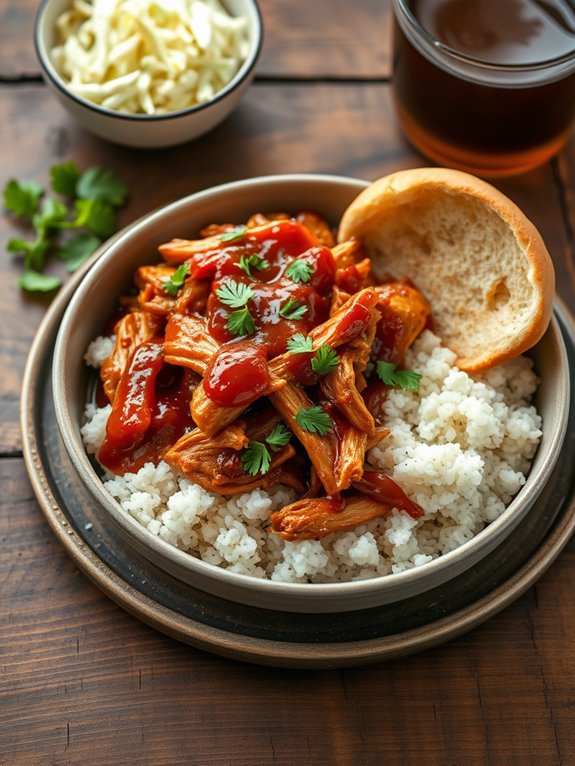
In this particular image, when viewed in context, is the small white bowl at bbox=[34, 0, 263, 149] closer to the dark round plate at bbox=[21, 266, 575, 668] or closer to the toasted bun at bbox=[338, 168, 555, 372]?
the toasted bun at bbox=[338, 168, 555, 372]

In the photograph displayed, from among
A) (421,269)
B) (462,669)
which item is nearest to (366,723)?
(462,669)

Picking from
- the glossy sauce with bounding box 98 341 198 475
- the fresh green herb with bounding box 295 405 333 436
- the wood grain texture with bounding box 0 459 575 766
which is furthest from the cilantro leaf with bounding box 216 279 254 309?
the wood grain texture with bounding box 0 459 575 766

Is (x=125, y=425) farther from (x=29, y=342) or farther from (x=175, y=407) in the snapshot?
(x=29, y=342)

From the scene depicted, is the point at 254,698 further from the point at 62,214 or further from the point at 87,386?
the point at 62,214

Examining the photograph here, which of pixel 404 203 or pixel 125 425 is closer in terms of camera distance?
pixel 125 425

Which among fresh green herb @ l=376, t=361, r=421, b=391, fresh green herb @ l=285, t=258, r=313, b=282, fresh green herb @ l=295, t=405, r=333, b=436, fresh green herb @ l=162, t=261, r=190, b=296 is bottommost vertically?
fresh green herb @ l=376, t=361, r=421, b=391

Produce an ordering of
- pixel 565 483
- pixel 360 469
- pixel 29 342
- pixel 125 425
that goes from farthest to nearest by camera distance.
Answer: pixel 29 342, pixel 565 483, pixel 125 425, pixel 360 469

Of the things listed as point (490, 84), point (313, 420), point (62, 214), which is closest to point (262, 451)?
point (313, 420)

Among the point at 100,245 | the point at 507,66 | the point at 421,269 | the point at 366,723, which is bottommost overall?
the point at 366,723
